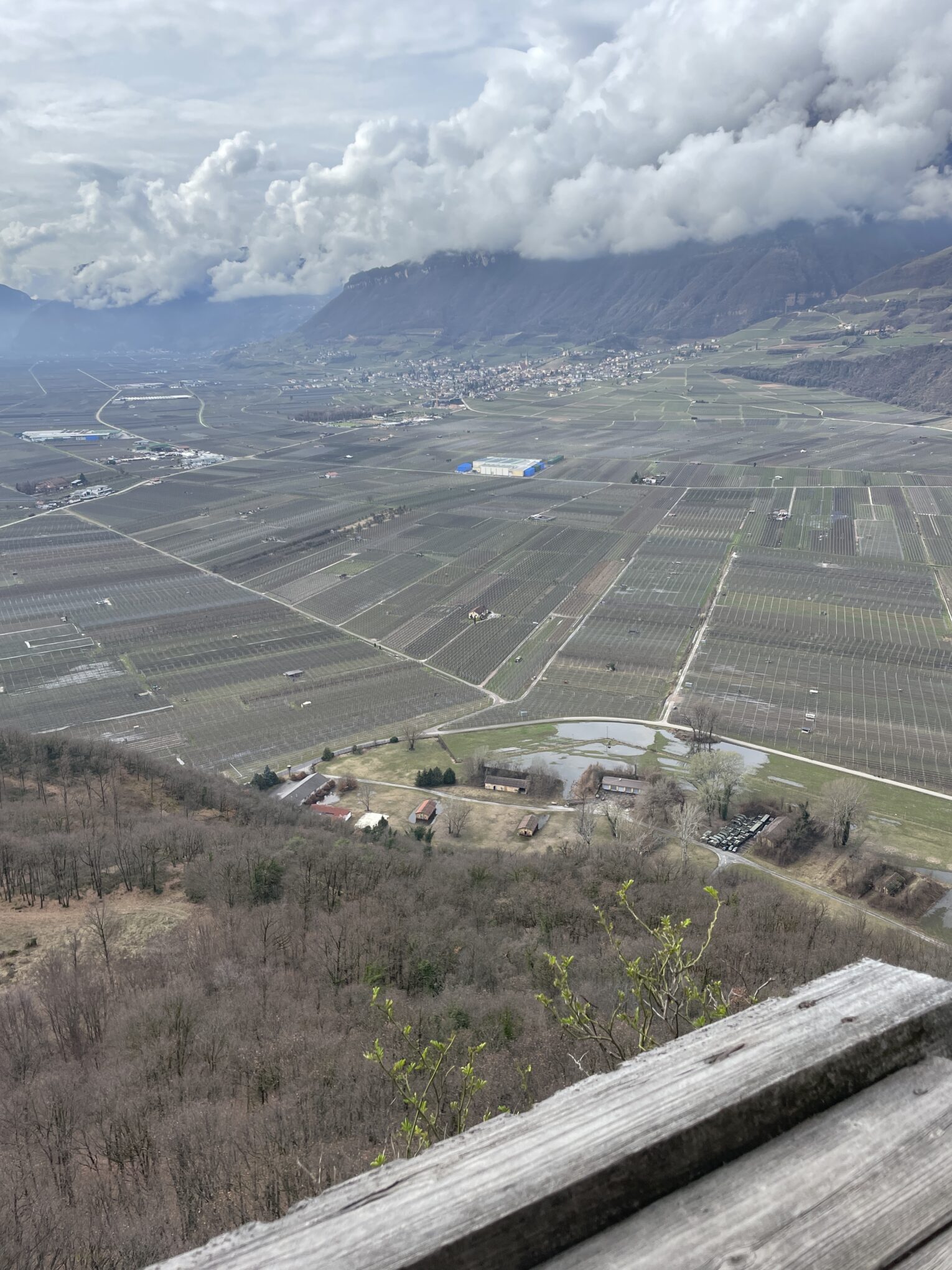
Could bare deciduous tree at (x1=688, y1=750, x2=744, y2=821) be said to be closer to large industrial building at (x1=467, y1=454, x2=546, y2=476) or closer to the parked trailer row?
the parked trailer row

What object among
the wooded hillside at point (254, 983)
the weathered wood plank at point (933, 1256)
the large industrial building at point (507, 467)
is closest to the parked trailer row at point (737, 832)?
the wooded hillside at point (254, 983)

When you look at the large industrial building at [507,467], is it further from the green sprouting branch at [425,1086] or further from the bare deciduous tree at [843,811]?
the green sprouting branch at [425,1086]

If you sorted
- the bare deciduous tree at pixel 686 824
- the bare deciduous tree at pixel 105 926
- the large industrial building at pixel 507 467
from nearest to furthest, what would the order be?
the bare deciduous tree at pixel 105 926 → the bare deciduous tree at pixel 686 824 → the large industrial building at pixel 507 467

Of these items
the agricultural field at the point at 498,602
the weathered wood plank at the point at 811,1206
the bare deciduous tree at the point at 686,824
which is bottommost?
the bare deciduous tree at the point at 686,824

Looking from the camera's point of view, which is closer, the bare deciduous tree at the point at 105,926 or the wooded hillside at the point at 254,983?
the wooded hillside at the point at 254,983

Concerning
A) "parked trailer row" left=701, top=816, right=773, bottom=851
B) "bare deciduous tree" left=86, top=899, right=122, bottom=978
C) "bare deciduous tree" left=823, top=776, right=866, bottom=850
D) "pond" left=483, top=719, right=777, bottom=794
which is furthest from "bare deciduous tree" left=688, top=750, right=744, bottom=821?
"bare deciduous tree" left=86, top=899, right=122, bottom=978
